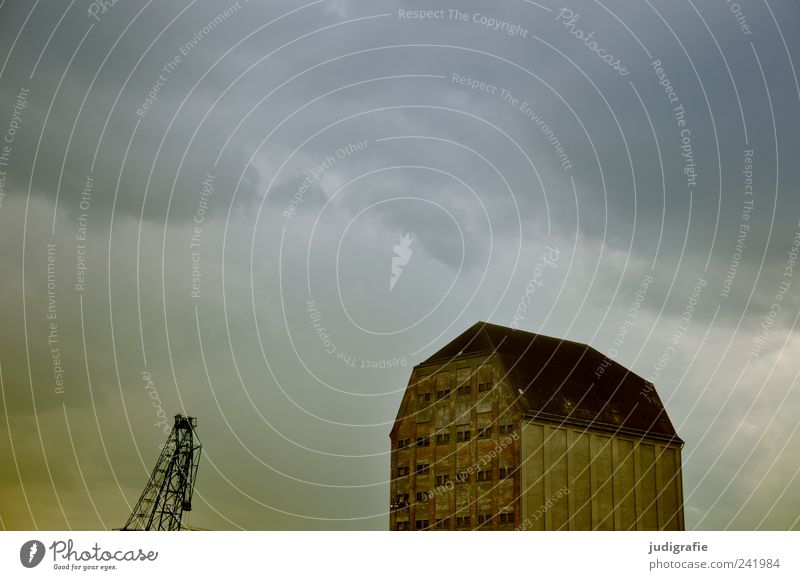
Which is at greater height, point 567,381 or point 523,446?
point 567,381

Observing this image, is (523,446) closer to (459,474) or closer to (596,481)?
(459,474)

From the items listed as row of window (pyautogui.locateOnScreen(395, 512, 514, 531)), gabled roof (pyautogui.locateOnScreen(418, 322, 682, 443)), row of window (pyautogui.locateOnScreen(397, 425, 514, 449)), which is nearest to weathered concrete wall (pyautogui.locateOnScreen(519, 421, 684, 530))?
gabled roof (pyautogui.locateOnScreen(418, 322, 682, 443))

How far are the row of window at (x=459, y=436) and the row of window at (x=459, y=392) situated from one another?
6.92 feet

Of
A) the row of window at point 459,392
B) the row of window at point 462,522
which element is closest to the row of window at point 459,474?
the row of window at point 462,522

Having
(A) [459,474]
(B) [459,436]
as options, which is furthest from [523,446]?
(A) [459,474]

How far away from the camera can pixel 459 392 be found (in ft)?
195

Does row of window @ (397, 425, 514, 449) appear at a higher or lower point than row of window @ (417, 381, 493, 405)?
lower

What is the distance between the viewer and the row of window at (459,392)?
192 ft

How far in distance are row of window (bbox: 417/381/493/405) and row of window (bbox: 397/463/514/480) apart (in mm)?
4092

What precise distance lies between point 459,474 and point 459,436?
7.58 ft

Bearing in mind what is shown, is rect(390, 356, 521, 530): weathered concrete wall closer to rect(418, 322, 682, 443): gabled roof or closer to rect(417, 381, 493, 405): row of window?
rect(417, 381, 493, 405): row of window

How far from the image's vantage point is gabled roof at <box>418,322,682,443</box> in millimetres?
59647
